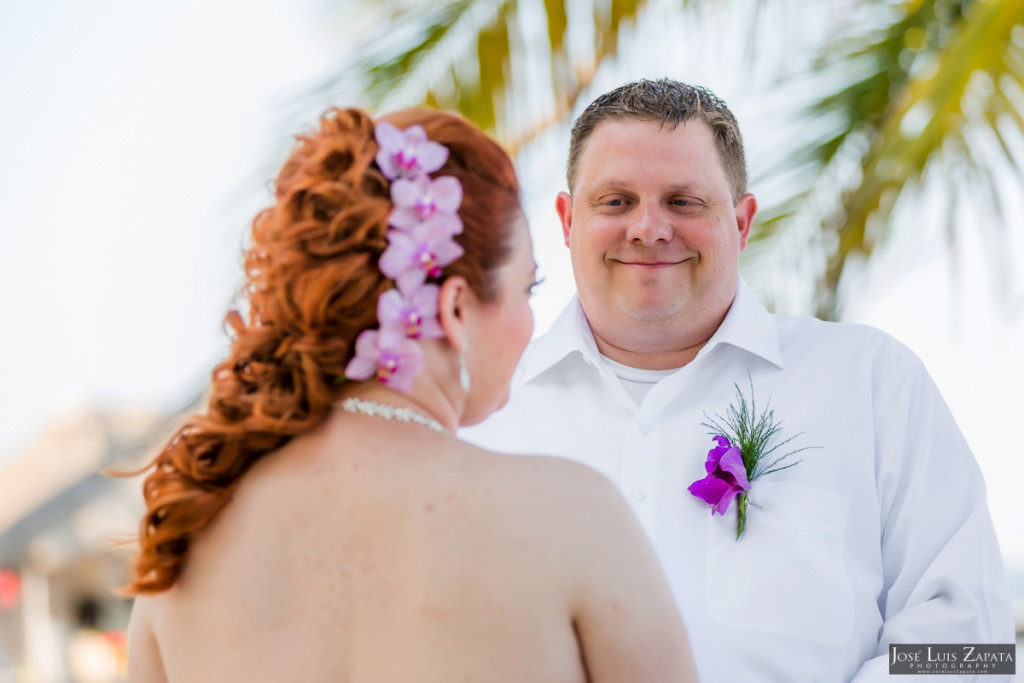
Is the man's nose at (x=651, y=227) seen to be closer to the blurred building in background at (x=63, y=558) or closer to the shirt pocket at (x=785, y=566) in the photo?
the shirt pocket at (x=785, y=566)

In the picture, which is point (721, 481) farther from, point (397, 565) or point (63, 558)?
point (63, 558)

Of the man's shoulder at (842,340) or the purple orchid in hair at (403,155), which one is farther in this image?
the man's shoulder at (842,340)

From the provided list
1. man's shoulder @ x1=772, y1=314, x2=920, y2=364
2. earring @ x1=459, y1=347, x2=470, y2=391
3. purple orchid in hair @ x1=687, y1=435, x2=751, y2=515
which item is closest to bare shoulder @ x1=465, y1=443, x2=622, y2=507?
earring @ x1=459, y1=347, x2=470, y2=391

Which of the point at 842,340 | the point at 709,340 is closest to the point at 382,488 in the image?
the point at 709,340

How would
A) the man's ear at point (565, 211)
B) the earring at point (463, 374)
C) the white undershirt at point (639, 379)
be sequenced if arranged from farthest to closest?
1. the man's ear at point (565, 211)
2. the white undershirt at point (639, 379)
3. the earring at point (463, 374)

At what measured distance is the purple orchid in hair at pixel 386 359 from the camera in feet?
5.34

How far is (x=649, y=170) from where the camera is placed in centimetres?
305

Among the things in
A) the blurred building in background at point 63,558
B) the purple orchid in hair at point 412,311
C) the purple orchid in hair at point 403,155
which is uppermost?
the purple orchid in hair at point 403,155

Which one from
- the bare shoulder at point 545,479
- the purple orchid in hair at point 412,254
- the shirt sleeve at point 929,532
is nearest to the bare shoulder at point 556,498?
the bare shoulder at point 545,479

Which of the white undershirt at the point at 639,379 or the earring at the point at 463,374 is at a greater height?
the earring at the point at 463,374

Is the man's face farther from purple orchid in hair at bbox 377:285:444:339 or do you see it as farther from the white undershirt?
purple orchid in hair at bbox 377:285:444:339

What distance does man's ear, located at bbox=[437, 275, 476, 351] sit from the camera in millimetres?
1687

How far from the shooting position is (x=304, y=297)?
5.34ft

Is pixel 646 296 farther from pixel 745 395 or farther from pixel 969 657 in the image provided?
pixel 969 657
